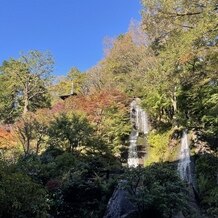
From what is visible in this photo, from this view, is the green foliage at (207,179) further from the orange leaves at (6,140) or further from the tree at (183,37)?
the orange leaves at (6,140)

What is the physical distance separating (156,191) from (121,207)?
3.73 feet

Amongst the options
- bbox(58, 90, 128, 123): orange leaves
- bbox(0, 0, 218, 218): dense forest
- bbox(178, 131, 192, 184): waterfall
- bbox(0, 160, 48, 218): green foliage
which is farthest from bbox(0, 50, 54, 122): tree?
bbox(0, 160, 48, 218): green foliage

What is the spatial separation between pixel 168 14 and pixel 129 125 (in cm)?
1092

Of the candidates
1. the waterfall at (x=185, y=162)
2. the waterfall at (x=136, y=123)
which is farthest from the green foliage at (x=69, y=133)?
the waterfall at (x=185, y=162)

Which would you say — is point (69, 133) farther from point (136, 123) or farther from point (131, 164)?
point (136, 123)

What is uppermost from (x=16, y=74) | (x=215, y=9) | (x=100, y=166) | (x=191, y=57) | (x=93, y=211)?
(x=16, y=74)

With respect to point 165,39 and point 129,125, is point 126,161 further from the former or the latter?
point 165,39

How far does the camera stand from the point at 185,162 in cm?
1625

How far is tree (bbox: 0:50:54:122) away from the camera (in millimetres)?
30438

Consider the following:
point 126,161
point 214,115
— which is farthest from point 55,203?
point 126,161

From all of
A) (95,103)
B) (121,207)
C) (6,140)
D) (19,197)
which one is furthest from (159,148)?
(19,197)

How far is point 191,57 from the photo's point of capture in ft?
34.4

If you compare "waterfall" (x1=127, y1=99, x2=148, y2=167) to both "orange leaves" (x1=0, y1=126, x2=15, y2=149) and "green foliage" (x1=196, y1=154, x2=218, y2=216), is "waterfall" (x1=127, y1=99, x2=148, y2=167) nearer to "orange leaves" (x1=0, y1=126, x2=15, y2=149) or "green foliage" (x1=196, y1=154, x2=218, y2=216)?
"green foliage" (x1=196, y1=154, x2=218, y2=216)

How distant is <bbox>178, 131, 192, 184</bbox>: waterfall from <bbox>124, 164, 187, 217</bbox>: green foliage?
21.8ft
